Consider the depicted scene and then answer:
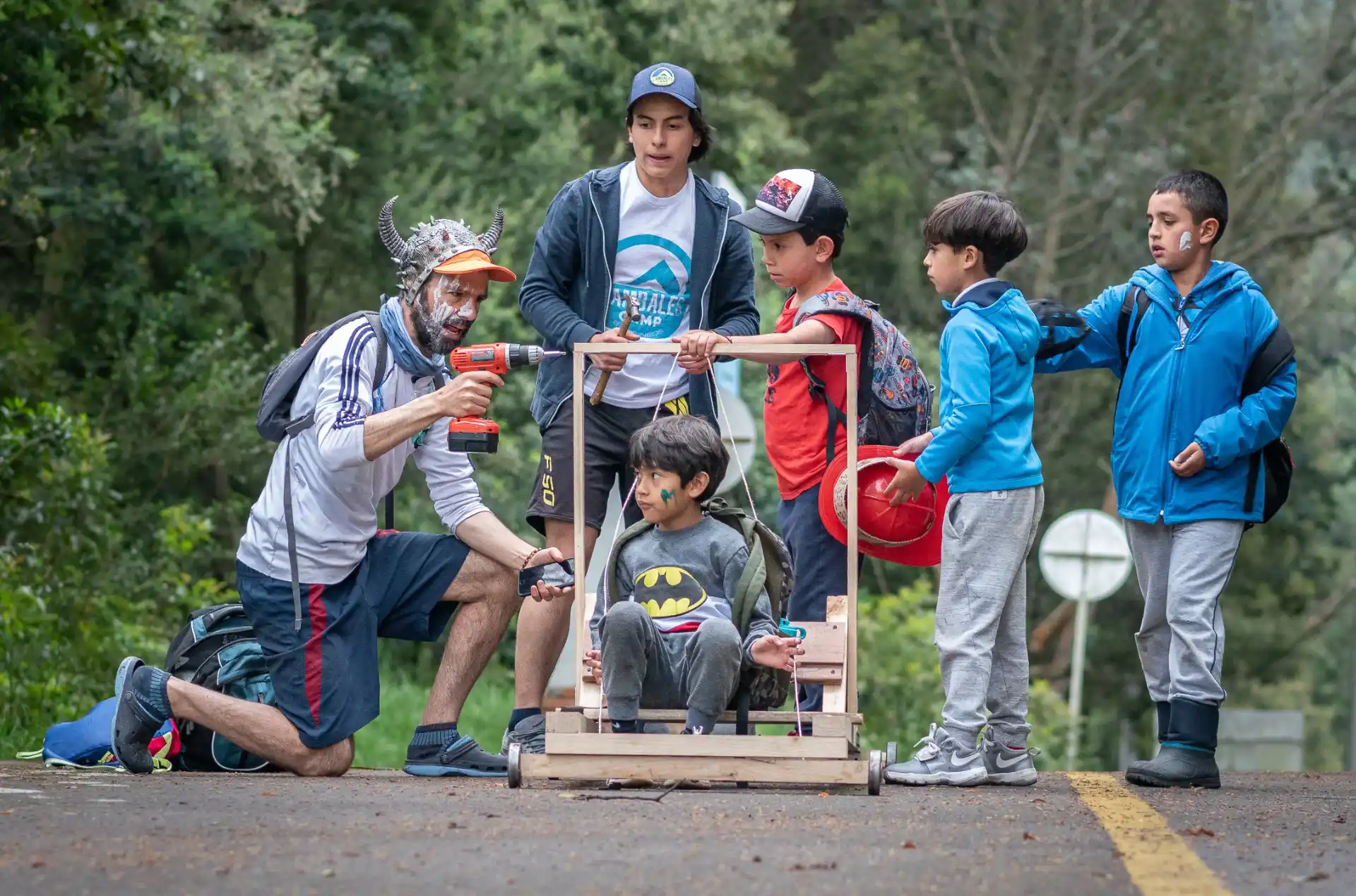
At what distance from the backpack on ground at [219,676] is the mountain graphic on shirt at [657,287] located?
1.83 m

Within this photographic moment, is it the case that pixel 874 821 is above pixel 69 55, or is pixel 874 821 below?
below

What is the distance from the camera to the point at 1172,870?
5344 mm

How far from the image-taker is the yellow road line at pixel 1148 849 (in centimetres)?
510

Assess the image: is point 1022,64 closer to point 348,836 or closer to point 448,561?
point 448,561

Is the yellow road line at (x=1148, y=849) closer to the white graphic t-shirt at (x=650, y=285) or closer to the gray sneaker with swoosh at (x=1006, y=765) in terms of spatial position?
the gray sneaker with swoosh at (x=1006, y=765)

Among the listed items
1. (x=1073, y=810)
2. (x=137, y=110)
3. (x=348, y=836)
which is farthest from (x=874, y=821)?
(x=137, y=110)

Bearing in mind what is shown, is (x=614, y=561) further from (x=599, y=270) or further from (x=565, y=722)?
(x=599, y=270)

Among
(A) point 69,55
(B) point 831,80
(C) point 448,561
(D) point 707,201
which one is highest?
(B) point 831,80

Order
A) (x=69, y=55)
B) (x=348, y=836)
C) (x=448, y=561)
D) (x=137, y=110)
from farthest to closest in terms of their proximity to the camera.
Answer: (x=137, y=110)
(x=69, y=55)
(x=448, y=561)
(x=348, y=836)

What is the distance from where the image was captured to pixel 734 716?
7312 millimetres

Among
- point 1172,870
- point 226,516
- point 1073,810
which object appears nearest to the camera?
point 1172,870

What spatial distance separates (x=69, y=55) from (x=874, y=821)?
881cm

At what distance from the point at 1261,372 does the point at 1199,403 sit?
0.25m

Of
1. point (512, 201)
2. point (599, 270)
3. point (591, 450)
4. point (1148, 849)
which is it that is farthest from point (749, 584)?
point (512, 201)
